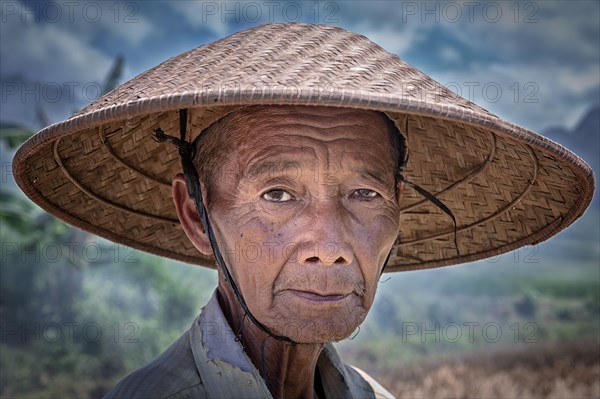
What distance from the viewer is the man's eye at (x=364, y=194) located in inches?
73.7

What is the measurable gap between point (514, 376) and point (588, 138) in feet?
8.18

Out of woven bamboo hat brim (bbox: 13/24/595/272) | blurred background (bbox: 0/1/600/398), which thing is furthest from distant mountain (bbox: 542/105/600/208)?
woven bamboo hat brim (bbox: 13/24/595/272)

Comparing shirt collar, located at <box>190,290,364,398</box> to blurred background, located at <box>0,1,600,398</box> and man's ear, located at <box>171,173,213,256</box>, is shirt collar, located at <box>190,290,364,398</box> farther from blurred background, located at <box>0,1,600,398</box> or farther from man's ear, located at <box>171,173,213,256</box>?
blurred background, located at <box>0,1,600,398</box>

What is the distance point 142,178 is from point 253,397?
0.86 metres

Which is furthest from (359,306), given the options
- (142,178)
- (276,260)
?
(142,178)

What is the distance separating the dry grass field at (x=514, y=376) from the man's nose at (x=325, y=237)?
8.65 ft

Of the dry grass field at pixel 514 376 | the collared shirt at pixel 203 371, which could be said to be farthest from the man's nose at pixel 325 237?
the dry grass field at pixel 514 376

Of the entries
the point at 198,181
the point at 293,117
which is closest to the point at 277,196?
the point at 293,117

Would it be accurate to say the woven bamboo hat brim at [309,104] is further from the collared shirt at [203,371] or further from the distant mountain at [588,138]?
the distant mountain at [588,138]

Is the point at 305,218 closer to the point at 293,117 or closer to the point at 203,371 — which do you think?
the point at 293,117

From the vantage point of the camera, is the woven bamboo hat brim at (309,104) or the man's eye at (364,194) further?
the man's eye at (364,194)

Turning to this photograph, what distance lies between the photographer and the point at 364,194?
1.89 meters

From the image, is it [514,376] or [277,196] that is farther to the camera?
[514,376]

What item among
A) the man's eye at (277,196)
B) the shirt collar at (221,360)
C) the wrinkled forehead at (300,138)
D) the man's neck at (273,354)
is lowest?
the man's neck at (273,354)
